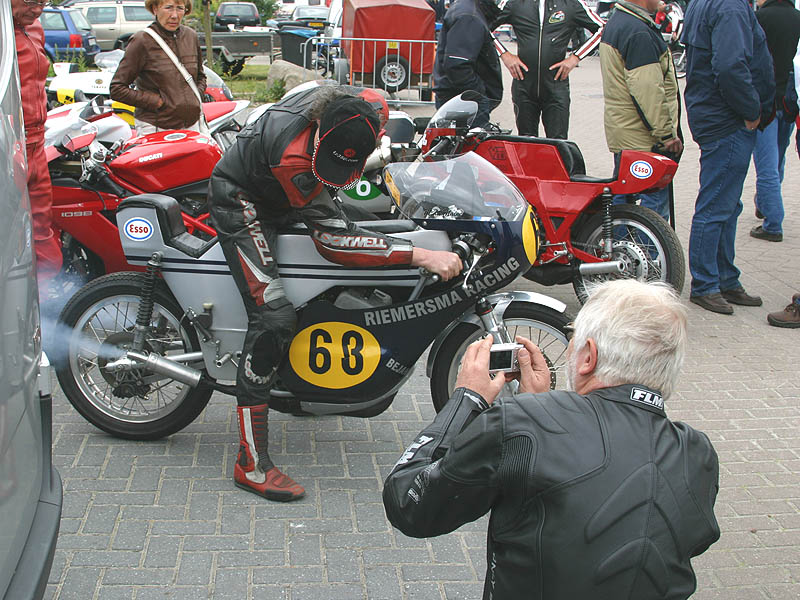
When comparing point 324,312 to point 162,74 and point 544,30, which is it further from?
point 544,30

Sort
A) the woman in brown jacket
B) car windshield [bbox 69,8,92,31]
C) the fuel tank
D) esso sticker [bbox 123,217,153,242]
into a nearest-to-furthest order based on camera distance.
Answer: esso sticker [bbox 123,217,153,242] → the fuel tank → the woman in brown jacket → car windshield [bbox 69,8,92,31]

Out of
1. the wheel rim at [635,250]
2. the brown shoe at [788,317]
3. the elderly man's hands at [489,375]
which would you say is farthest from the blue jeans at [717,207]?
the elderly man's hands at [489,375]

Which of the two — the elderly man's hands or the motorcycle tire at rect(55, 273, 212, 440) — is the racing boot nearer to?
the motorcycle tire at rect(55, 273, 212, 440)

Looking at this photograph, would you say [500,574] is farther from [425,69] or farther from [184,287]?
[425,69]

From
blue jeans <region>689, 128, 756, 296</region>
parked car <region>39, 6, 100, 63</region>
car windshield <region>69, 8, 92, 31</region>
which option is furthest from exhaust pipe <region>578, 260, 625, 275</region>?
car windshield <region>69, 8, 92, 31</region>

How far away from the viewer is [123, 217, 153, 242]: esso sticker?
3.86 metres

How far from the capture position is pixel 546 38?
24.1ft

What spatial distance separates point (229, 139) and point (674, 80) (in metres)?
3.41

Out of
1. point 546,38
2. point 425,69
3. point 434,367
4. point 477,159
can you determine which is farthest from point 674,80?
point 425,69

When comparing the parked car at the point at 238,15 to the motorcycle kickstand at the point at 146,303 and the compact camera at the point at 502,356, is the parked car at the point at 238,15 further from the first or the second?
the compact camera at the point at 502,356

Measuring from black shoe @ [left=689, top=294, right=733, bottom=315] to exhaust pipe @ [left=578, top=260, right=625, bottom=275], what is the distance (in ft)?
3.33

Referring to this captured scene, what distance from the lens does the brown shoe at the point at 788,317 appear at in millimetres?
5840

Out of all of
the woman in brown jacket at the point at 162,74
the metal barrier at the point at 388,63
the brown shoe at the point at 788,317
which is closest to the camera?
the brown shoe at the point at 788,317

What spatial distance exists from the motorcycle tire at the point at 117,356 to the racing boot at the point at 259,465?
377mm
